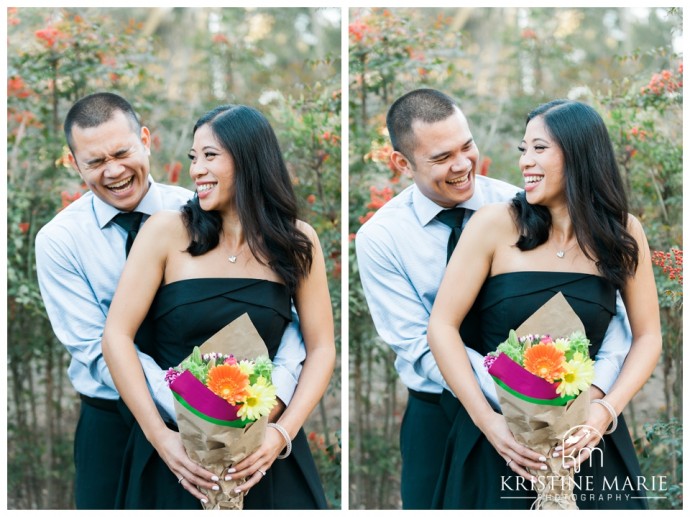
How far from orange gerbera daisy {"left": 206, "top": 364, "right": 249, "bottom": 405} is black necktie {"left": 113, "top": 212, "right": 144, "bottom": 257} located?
90 cm

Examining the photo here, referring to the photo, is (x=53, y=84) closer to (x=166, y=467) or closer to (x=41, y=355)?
(x=41, y=355)

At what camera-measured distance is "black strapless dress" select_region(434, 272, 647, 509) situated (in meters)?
3.80

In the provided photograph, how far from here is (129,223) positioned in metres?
4.07

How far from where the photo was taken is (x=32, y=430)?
15.9 ft

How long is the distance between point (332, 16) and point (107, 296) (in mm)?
1596

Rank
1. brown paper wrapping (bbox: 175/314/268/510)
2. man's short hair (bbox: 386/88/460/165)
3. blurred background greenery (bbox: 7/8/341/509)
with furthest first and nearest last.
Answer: blurred background greenery (bbox: 7/8/341/509) < man's short hair (bbox: 386/88/460/165) < brown paper wrapping (bbox: 175/314/268/510)

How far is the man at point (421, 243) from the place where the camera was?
4.11 metres

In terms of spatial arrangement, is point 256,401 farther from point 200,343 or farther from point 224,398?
point 200,343

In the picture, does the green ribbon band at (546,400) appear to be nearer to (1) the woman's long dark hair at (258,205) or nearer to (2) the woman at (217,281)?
(2) the woman at (217,281)

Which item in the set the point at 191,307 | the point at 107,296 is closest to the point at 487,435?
the point at 191,307

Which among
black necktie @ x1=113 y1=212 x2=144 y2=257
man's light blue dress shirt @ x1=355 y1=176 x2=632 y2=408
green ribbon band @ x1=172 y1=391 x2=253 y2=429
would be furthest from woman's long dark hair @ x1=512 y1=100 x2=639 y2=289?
black necktie @ x1=113 y1=212 x2=144 y2=257

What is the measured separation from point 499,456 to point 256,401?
109 centimetres

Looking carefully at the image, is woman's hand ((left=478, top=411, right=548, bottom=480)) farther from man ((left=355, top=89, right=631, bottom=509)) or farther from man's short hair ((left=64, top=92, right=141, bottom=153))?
man's short hair ((left=64, top=92, right=141, bottom=153))

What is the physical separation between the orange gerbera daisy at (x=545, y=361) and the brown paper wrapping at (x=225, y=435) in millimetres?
955
